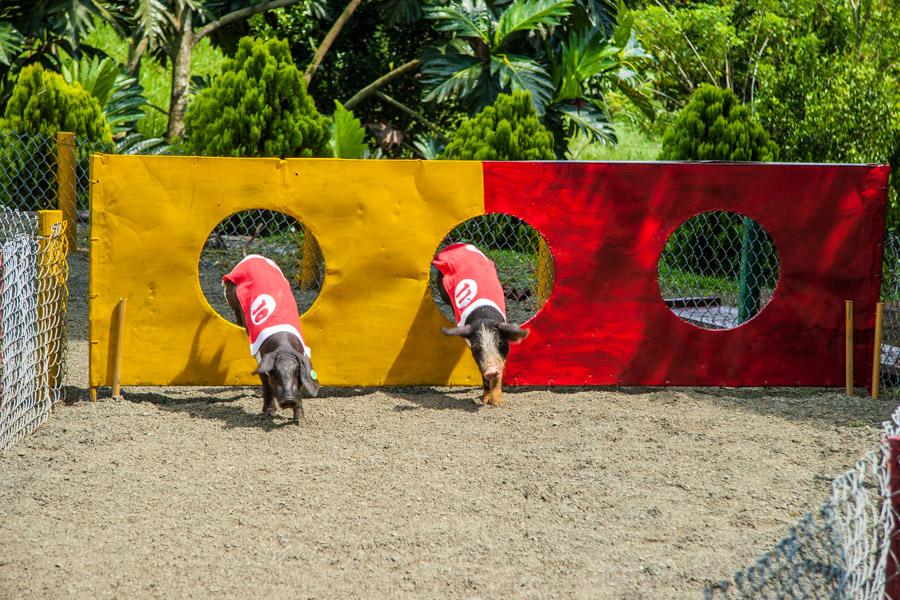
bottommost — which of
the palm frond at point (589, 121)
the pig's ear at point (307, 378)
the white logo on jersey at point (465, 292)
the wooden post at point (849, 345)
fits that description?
the pig's ear at point (307, 378)

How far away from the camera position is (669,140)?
11.9m

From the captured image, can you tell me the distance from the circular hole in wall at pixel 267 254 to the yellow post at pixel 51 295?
8.61ft

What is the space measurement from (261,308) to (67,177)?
5.14m

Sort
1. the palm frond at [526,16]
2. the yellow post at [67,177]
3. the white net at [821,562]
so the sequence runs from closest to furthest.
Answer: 1. the white net at [821,562]
2. the yellow post at [67,177]
3. the palm frond at [526,16]

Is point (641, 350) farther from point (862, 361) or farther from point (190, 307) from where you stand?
point (190, 307)

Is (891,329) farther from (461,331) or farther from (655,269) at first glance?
(461,331)

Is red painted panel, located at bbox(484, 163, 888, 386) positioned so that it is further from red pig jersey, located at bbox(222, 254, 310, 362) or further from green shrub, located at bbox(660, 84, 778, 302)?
green shrub, located at bbox(660, 84, 778, 302)

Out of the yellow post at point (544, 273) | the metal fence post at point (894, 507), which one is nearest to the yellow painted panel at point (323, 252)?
the yellow post at point (544, 273)

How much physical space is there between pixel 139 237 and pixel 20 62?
7.91 meters

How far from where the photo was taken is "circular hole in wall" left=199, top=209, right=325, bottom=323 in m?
10.4

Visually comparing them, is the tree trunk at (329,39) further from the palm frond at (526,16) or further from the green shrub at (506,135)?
the green shrub at (506,135)

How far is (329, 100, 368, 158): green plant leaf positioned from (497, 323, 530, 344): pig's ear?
19.0 feet

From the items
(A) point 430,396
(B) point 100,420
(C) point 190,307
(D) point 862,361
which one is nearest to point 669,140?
Answer: (D) point 862,361

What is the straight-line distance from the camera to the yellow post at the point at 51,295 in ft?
21.9
